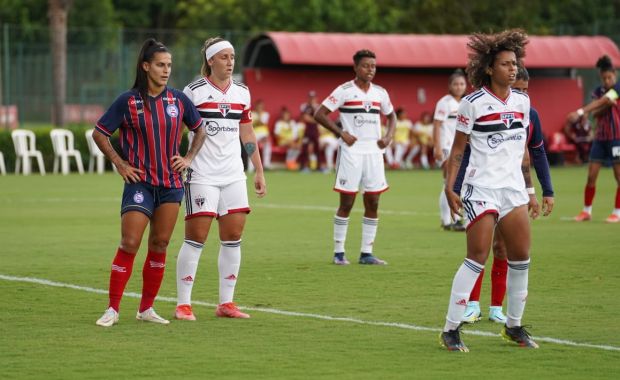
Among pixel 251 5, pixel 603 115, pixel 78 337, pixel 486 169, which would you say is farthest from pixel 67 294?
pixel 251 5

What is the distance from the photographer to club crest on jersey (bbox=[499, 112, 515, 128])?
29.1 feet

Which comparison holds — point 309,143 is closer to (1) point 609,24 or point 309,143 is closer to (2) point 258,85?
(2) point 258,85

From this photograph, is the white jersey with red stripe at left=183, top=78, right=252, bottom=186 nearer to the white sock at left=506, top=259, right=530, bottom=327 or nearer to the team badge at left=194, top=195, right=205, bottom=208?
the team badge at left=194, top=195, right=205, bottom=208

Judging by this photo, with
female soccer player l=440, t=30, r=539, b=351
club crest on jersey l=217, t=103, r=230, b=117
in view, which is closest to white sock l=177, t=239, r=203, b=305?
club crest on jersey l=217, t=103, r=230, b=117

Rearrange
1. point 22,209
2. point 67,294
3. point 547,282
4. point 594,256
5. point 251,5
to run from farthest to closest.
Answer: point 251,5
point 22,209
point 594,256
point 547,282
point 67,294

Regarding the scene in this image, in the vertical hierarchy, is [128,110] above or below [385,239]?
above

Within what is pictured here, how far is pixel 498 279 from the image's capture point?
10008 mm

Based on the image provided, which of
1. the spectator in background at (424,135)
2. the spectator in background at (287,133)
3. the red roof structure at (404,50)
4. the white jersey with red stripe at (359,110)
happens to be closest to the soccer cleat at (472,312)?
the white jersey with red stripe at (359,110)

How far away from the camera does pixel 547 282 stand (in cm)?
1258

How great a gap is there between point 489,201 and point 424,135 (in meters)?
28.7

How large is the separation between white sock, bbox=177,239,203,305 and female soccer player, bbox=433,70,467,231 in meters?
7.94

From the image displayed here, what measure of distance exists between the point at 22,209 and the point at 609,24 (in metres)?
27.8

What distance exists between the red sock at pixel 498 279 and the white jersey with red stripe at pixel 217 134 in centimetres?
A: 231

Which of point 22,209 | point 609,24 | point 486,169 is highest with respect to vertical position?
point 609,24
